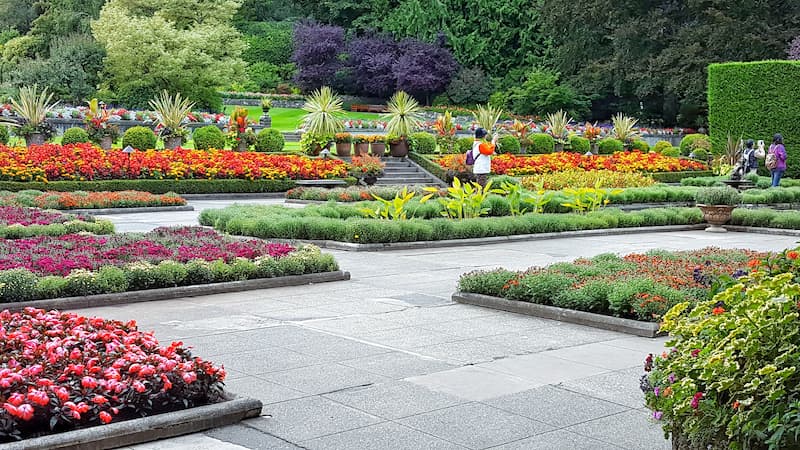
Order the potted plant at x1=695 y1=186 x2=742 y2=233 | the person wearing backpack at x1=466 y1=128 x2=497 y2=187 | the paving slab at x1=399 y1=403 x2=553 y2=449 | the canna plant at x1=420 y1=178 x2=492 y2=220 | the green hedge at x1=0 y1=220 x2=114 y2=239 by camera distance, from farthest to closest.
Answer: the person wearing backpack at x1=466 y1=128 x2=497 y2=187 < the potted plant at x1=695 y1=186 x2=742 y2=233 < the canna plant at x1=420 y1=178 x2=492 y2=220 < the green hedge at x1=0 y1=220 x2=114 y2=239 < the paving slab at x1=399 y1=403 x2=553 y2=449

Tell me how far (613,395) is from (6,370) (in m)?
3.71

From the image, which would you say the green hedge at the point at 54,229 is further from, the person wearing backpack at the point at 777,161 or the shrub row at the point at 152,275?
the person wearing backpack at the point at 777,161

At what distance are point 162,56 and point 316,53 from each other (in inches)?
648

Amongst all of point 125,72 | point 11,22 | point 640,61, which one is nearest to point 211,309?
point 125,72

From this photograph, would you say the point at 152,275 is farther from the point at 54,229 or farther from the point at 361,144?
the point at 361,144

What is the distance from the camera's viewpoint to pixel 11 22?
2542 inches

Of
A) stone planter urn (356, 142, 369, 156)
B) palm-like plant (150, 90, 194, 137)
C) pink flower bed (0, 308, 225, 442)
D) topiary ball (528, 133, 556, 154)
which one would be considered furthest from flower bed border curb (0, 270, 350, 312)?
topiary ball (528, 133, 556, 154)

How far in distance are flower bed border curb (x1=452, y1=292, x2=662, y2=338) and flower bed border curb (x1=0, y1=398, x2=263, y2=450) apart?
153 inches

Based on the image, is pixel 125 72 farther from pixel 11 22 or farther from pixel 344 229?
pixel 344 229

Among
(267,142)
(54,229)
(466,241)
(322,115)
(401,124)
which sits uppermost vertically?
(322,115)

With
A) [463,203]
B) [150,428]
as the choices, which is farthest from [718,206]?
[150,428]

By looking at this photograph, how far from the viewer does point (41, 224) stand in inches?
563

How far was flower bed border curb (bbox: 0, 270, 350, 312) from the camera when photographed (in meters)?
9.22

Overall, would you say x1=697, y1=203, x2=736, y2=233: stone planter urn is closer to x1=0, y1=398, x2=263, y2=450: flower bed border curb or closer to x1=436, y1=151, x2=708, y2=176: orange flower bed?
x1=436, y1=151, x2=708, y2=176: orange flower bed
